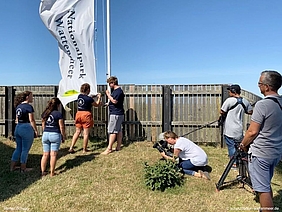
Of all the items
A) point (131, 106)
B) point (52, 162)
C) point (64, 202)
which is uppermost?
point (131, 106)

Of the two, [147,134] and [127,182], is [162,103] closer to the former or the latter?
[147,134]

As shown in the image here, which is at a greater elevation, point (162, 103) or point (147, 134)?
point (162, 103)

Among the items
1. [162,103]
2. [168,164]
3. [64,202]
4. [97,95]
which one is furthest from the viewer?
[162,103]

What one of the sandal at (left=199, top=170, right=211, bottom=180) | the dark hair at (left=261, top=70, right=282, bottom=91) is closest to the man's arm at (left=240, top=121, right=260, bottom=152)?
the dark hair at (left=261, top=70, right=282, bottom=91)

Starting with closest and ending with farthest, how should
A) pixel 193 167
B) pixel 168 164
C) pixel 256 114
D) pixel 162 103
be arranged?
pixel 256 114 → pixel 168 164 → pixel 193 167 → pixel 162 103

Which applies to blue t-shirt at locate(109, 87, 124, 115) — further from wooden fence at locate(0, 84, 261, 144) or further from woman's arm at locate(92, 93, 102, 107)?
wooden fence at locate(0, 84, 261, 144)

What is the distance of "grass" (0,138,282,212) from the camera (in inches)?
171

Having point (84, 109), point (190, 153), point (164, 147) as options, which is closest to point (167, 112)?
point (164, 147)

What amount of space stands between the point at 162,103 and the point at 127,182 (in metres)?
3.15

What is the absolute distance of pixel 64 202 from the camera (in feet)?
14.8

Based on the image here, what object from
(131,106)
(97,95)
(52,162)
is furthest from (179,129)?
(52,162)

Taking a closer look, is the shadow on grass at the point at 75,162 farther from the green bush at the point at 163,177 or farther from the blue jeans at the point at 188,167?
the blue jeans at the point at 188,167

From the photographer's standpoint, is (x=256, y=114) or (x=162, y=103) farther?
(x=162, y=103)

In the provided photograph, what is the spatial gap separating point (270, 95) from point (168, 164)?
2.35m
